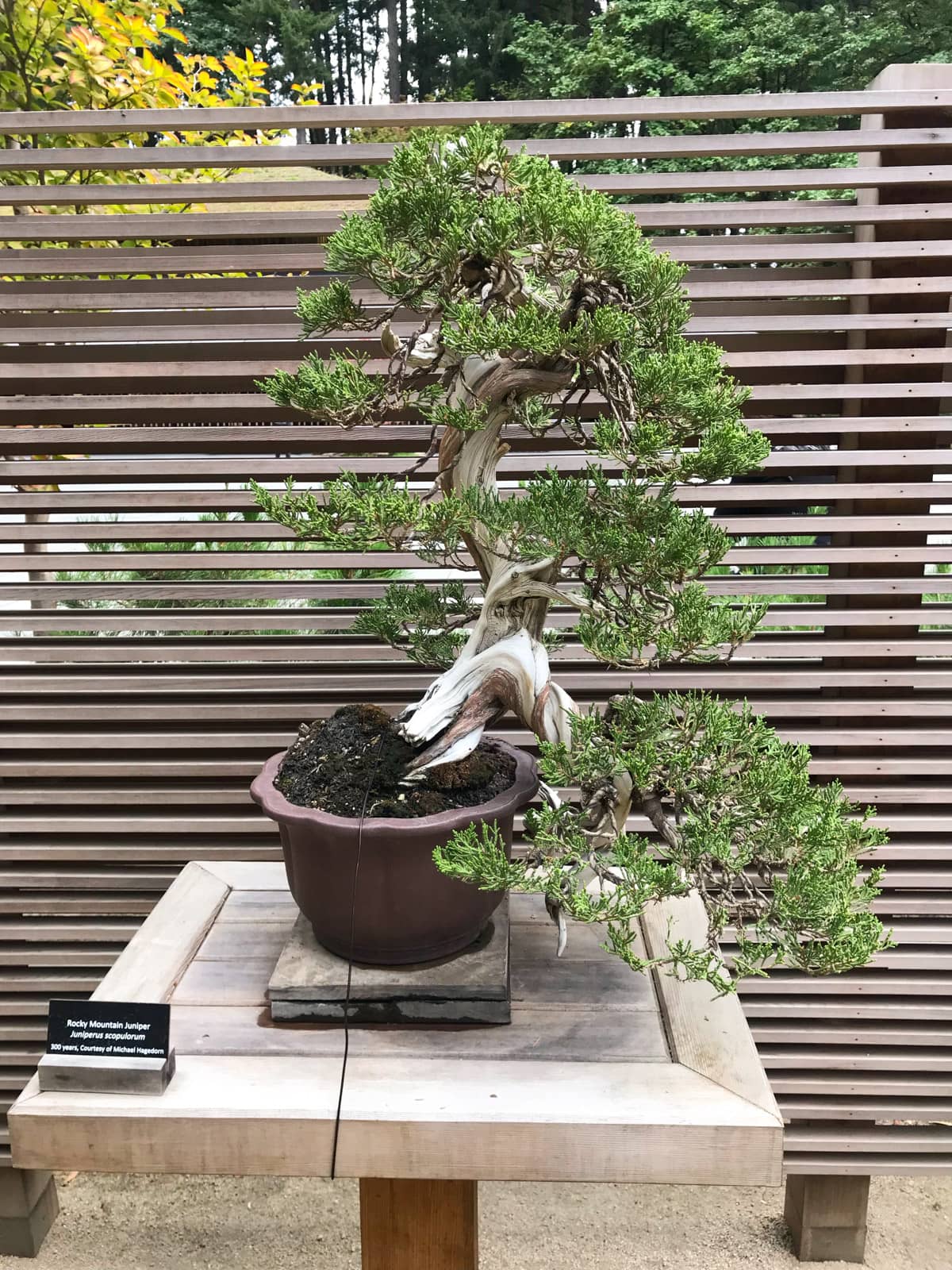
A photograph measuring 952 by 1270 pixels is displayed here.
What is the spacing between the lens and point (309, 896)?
1.09m

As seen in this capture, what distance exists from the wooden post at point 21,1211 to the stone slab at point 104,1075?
121 centimetres

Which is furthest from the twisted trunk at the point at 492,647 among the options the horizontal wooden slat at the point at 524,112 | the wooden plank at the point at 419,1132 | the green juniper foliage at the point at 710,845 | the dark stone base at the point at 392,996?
the horizontal wooden slat at the point at 524,112

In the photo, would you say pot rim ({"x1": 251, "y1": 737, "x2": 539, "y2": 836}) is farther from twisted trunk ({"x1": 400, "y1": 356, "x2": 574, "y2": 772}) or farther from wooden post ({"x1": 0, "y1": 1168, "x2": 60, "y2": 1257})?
wooden post ({"x1": 0, "y1": 1168, "x2": 60, "y2": 1257})

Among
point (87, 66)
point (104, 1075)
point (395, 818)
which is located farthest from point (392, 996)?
point (87, 66)

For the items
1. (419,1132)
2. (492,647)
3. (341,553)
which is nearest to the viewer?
(419,1132)

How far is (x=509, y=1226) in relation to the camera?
2.08 metres

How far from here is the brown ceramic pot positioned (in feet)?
3.38

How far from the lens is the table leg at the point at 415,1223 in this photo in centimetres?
109

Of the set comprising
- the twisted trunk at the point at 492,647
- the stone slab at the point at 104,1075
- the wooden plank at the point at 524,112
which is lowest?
the stone slab at the point at 104,1075

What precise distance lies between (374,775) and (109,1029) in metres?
0.37

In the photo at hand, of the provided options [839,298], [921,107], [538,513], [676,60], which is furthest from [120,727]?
[676,60]

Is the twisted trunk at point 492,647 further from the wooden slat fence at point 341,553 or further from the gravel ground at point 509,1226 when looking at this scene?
the gravel ground at point 509,1226

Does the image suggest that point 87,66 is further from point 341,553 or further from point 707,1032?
point 707,1032

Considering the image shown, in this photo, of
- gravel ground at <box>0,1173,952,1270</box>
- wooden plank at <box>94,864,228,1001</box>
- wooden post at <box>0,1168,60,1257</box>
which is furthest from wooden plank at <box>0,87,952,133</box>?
gravel ground at <box>0,1173,952,1270</box>
